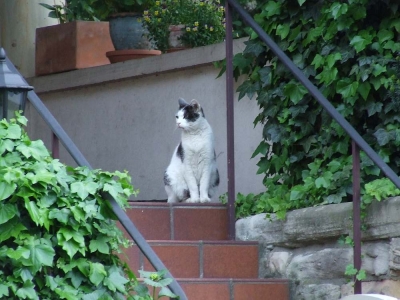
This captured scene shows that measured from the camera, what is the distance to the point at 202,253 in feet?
16.0

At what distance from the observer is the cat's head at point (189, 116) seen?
18.9 ft

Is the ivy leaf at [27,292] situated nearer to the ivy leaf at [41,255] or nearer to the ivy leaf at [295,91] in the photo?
the ivy leaf at [41,255]

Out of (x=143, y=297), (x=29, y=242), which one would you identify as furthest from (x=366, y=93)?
(x=29, y=242)

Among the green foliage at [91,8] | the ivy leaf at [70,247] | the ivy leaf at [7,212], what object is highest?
the green foliage at [91,8]

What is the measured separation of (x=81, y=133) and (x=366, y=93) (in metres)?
3.11

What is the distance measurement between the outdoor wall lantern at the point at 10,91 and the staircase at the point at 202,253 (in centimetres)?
117

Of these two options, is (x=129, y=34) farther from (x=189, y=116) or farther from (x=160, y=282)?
(x=160, y=282)

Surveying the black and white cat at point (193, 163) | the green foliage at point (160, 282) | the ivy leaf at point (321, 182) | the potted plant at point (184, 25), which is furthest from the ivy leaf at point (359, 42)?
the potted plant at point (184, 25)

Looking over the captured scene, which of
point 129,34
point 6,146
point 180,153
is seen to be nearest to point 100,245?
point 6,146

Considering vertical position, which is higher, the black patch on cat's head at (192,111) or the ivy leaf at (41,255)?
the black patch on cat's head at (192,111)

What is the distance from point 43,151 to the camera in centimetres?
356

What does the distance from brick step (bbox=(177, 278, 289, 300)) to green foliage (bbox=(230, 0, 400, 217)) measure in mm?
373

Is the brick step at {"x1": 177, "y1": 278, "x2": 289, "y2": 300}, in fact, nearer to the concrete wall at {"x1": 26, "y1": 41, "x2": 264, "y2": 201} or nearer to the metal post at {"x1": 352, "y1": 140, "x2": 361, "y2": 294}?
the metal post at {"x1": 352, "y1": 140, "x2": 361, "y2": 294}

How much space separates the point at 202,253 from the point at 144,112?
7.22 ft
